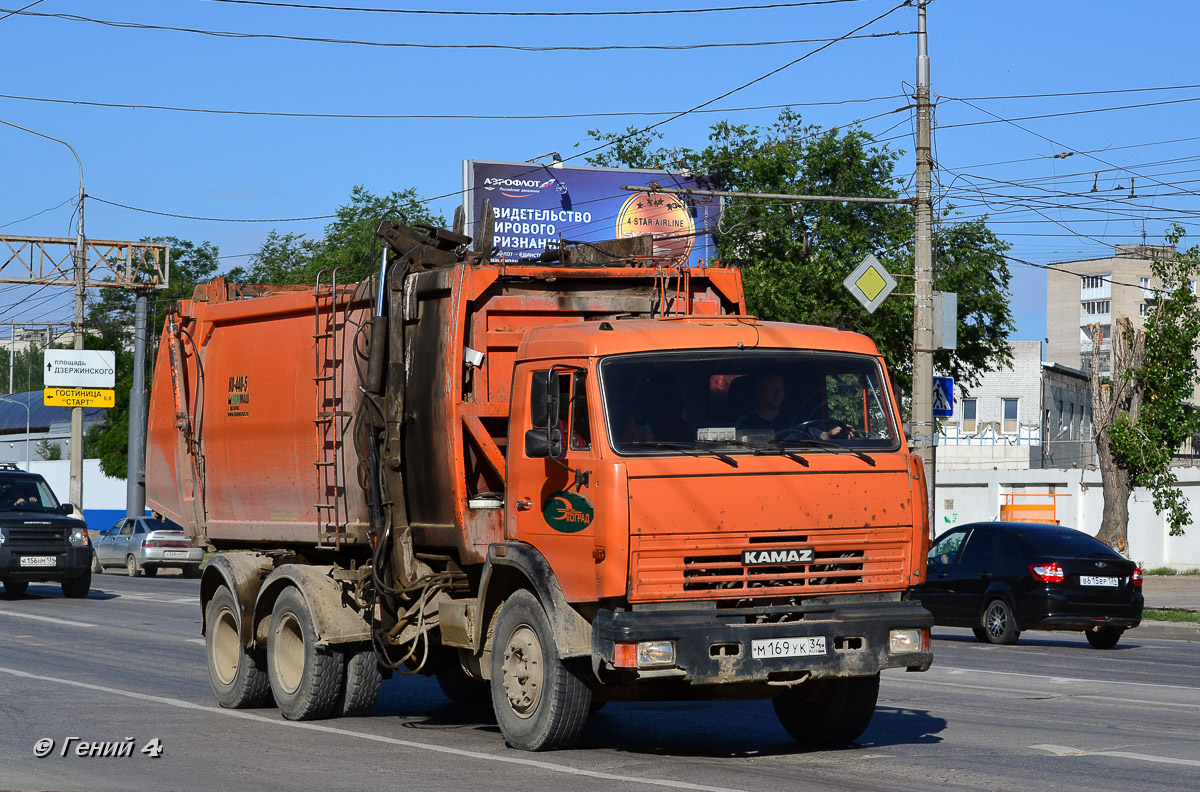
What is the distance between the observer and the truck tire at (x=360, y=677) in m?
10.8

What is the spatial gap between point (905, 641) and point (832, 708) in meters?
1.03

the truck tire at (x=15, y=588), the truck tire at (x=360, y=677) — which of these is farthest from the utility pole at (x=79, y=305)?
the truck tire at (x=360, y=677)

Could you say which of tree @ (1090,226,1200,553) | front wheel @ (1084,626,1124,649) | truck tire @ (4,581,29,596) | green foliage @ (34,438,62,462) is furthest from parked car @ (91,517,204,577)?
green foliage @ (34,438,62,462)

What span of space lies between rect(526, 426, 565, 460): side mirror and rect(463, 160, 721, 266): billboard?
→ 90.7ft

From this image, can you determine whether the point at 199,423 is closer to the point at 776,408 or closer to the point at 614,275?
the point at 614,275

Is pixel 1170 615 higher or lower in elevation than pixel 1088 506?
lower

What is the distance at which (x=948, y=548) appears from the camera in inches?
778

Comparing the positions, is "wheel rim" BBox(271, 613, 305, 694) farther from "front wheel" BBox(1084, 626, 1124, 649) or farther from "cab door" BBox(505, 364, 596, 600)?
"front wheel" BBox(1084, 626, 1124, 649)

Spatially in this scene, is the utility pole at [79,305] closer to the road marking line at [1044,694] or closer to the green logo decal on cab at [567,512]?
the road marking line at [1044,694]

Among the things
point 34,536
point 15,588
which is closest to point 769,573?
point 34,536

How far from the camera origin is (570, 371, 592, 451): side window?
28.1 feet

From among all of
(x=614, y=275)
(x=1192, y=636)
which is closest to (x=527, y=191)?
(x=1192, y=636)

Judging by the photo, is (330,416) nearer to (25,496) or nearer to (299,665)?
(299,665)

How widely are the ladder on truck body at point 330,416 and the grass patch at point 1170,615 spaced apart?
15.9 m
